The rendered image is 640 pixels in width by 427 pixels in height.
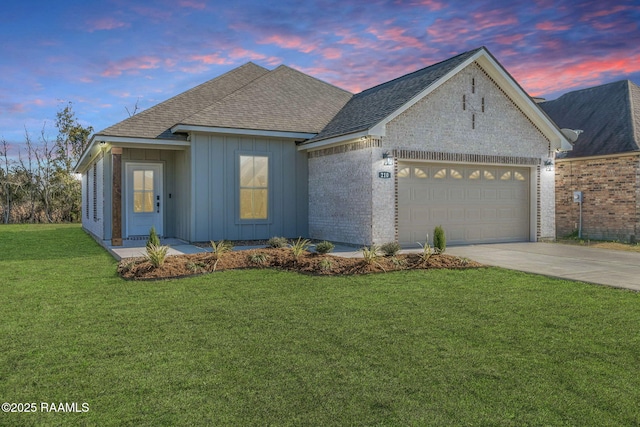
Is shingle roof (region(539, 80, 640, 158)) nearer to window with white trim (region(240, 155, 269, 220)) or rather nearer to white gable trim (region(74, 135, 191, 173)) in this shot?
window with white trim (region(240, 155, 269, 220))

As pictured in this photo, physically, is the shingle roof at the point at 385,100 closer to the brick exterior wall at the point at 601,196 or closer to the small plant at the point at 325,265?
the small plant at the point at 325,265

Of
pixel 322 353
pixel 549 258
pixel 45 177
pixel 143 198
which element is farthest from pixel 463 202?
pixel 45 177

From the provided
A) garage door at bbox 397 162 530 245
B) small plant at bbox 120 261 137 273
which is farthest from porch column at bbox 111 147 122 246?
garage door at bbox 397 162 530 245

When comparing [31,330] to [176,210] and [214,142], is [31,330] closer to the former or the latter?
[214,142]

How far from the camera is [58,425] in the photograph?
3125 millimetres

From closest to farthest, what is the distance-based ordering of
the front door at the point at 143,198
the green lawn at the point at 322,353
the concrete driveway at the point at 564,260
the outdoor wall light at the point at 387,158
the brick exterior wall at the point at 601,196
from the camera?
the green lawn at the point at 322,353
the concrete driveway at the point at 564,260
the outdoor wall light at the point at 387,158
the front door at the point at 143,198
the brick exterior wall at the point at 601,196

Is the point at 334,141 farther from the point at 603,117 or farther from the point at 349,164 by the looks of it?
the point at 603,117

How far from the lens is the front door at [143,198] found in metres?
15.9

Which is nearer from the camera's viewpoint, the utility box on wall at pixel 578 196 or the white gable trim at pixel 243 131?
the white gable trim at pixel 243 131

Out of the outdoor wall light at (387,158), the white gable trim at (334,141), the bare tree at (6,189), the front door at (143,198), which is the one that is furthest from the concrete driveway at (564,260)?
the bare tree at (6,189)

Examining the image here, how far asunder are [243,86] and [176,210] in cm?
501

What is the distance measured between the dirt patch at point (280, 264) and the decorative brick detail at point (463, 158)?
3677 millimetres

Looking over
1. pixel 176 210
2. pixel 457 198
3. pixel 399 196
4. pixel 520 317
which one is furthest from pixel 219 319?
pixel 176 210

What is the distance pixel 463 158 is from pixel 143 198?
10375 millimetres
